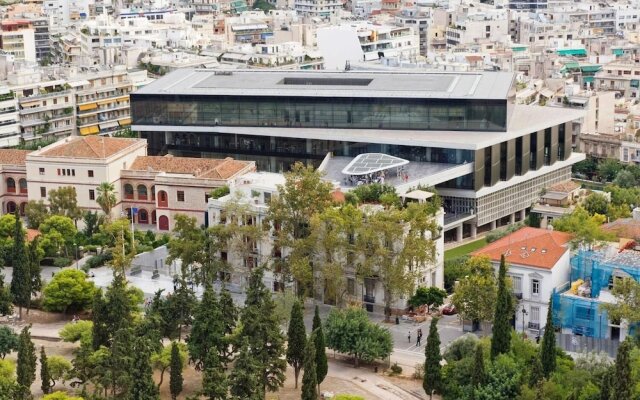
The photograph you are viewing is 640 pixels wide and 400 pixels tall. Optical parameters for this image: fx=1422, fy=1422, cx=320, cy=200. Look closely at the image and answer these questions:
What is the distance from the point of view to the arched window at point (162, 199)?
269ft

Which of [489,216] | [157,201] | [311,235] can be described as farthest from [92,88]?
[311,235]

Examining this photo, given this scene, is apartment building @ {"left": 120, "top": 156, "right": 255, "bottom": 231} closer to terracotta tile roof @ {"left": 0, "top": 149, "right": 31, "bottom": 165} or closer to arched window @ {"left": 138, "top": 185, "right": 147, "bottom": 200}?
arched window @ {"left": 138, "top": 185, "right": 147, "bottom": 200}

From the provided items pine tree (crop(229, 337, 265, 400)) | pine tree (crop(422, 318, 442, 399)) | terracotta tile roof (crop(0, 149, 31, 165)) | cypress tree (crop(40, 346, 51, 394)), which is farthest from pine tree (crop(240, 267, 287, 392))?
terracotta tile roof (crop(0, 149, 31, 165))

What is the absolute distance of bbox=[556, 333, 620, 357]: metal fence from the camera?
60781 millimetres

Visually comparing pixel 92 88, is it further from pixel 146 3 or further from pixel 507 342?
pixel 146 3

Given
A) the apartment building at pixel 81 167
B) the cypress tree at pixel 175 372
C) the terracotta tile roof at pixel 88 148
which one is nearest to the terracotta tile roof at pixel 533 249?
the cypress tree at pixel 175 372

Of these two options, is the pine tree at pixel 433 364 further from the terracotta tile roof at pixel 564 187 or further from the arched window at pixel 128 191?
the arched window at pixel 128 191

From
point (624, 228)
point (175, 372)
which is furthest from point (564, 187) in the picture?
point (175, 372)

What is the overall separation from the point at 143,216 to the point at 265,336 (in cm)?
2793

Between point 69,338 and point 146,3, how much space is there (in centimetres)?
12244

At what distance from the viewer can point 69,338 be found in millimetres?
62438

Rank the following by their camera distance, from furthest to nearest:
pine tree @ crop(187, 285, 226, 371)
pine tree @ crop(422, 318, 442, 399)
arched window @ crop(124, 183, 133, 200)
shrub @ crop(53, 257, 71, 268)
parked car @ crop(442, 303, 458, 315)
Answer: arched window @ crop(124, 183, 133, 200)
shrub @ crop(53, 257, 71, 268)
parked car @ crop(442, 303, 458, 315)
pine tree @ crop(187, 285, 226, 371)
pine tree @ crop(422, 318, 442, 399)

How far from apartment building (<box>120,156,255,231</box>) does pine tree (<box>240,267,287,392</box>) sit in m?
19.1

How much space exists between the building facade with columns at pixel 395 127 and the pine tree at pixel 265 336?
75.1 ft
